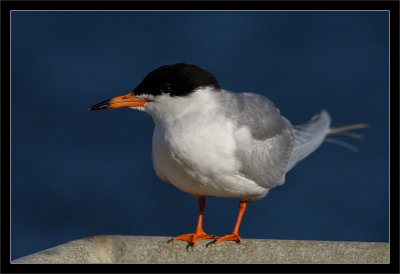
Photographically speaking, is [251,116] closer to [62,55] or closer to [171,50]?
[171,50]

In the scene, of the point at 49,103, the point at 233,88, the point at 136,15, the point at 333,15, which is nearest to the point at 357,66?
the point at 333,15

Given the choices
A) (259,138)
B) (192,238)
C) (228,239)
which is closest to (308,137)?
(259,138)

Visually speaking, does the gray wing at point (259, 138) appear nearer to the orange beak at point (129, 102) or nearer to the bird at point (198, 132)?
the bird at point (198, 132)

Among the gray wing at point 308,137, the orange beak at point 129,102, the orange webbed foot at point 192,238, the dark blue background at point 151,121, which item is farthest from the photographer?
the dark blue background at point 151,121

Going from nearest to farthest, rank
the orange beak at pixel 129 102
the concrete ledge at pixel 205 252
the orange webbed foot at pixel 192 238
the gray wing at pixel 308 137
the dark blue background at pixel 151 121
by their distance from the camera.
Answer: the concrete ledge at pixel 205 252 < the orange beak at pixel 129 102 < the orange webbed foot at pixel 192 238 < the gray wing at pixel 308 137 < the dark blue background at pixel 151 121

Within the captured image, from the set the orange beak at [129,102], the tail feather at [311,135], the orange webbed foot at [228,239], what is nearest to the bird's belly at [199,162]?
the orange beak at [129,102]

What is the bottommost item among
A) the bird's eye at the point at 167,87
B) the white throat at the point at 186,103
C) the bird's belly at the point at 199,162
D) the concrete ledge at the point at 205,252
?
the concrete ledge at the point at 205,252

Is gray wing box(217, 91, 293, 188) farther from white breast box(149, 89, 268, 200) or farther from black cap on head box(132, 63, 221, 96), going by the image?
black cap on head box(132, 63, 221, 96)
